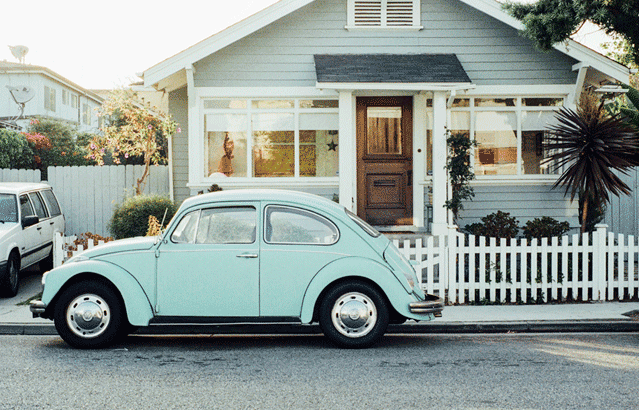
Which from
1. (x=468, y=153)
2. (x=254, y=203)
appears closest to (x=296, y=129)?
(x=468, y=153)

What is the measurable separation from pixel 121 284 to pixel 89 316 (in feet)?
1.60

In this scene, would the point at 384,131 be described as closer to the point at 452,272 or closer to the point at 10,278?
the point at 452,272

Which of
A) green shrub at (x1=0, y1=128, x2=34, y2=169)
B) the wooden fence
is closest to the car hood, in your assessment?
the wooden fence

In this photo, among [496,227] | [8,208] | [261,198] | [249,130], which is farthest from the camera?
[249,130]

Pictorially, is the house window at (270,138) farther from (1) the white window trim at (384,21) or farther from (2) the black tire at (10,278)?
(2) the black tire at (10,278)

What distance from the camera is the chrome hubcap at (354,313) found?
23.6 ft

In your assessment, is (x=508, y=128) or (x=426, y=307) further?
(x=508, y=128)

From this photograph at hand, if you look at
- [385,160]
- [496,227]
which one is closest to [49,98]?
[385,160]

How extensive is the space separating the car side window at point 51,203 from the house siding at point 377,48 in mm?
3696

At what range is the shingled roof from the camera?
12430mm

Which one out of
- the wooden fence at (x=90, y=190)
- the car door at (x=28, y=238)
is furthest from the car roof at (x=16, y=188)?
the wooden fence at (x=90, y=190)

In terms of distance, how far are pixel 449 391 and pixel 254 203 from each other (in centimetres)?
298

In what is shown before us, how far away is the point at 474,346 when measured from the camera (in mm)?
7504

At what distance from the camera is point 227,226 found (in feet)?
24.3
